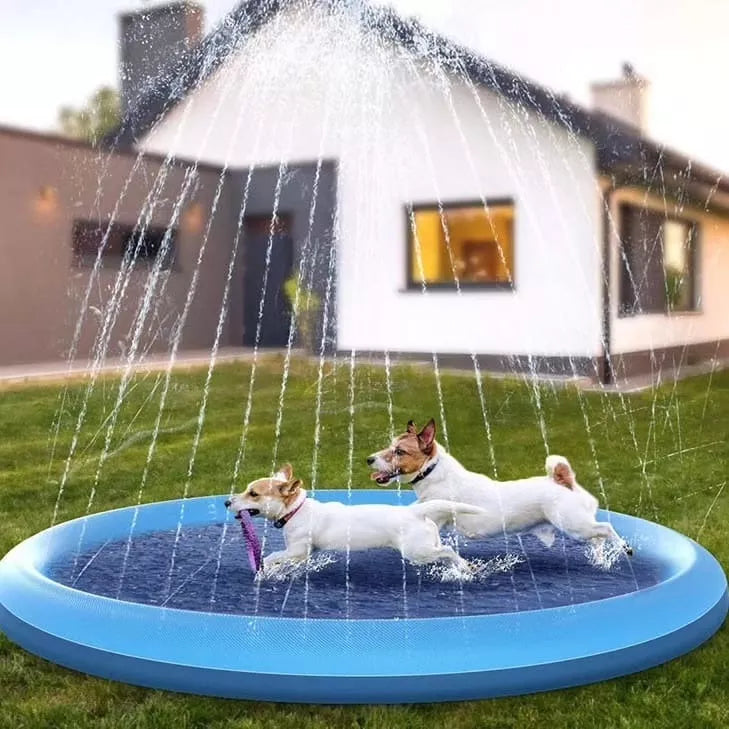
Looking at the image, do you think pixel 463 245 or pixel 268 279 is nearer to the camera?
pixel 463 245

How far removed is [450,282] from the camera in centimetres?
1434

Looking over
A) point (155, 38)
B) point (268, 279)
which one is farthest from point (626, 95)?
point (155, 38)

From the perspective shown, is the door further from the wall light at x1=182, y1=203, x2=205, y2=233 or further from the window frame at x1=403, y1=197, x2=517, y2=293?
the window frame at x1=403, y1=197, x2=517, y2=293

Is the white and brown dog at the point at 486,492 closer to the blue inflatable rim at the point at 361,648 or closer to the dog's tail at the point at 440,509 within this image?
the dog's tail at the point at 440,509

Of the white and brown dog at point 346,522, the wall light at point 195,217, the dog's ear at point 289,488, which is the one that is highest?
the wall light at point 195,217

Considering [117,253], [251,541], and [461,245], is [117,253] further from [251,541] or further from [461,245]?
[251,541]

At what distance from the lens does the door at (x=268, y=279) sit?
1806cm

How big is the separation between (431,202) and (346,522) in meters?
10.8

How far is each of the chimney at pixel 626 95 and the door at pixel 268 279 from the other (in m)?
5.99

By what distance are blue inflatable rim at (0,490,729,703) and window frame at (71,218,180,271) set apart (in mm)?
12929

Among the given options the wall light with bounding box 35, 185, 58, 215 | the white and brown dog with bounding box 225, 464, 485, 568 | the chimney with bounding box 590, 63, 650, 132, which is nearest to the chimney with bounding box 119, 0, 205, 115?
the wall light with bounding box 35, 185, 58, 215

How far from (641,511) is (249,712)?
171 inches

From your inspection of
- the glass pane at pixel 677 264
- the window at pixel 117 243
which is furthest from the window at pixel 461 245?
the window at pixel 117 243

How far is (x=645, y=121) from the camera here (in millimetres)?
14820
